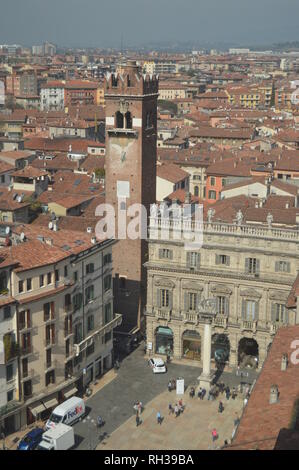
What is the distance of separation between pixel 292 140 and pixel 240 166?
3448 cm

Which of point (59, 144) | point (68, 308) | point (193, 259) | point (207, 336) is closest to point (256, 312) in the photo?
point (207, 336)

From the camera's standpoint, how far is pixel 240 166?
349 ft

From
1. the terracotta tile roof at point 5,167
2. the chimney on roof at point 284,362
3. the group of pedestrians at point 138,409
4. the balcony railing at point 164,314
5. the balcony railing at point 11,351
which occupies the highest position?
the terracotta tile roof at point 5,167

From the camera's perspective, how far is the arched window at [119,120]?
64.4 metres

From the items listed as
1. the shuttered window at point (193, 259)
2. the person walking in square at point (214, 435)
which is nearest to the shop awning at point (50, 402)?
the person walking in square at point (214, 435)

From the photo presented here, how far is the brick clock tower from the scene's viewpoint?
63.8 metres

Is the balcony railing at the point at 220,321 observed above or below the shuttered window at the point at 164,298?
below

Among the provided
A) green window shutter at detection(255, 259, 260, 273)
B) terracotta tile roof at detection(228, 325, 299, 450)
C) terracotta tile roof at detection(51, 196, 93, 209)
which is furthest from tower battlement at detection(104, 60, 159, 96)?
terracotta tile roof at detection(228, 325, 299, 450)

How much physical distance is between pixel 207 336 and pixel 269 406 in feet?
75.2

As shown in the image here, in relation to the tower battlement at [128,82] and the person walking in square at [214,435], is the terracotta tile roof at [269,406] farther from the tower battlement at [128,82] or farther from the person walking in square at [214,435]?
the tower battlement at [128,82]

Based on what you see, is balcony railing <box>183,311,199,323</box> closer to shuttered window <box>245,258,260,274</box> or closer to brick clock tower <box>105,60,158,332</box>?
shuttered window <box>245,258,260,274</box>

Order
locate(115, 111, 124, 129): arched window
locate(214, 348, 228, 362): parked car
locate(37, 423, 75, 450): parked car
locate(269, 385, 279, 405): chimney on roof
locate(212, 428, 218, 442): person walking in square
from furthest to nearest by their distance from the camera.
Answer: locate(115, 111, 124, 129): arched window → locate(214, 348, 228, 362): parked car → locate(212, 428, 218, 442): person walking in square → locate(37, 423, 75, 450): parked car → locate(269, 385, 279, 405): chimney on roof

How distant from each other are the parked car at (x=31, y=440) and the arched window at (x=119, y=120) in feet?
92.5
